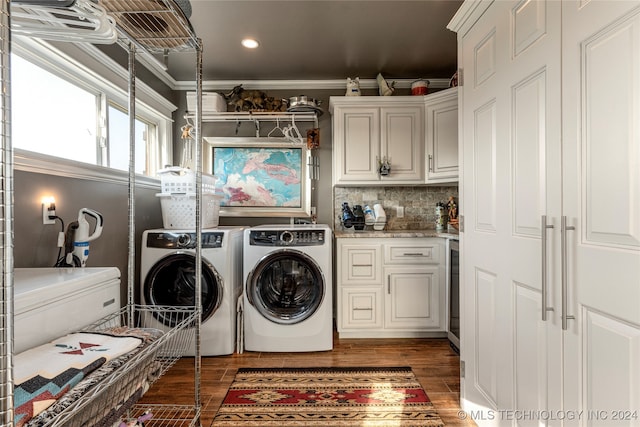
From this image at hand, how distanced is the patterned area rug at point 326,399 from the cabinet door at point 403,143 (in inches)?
66.2

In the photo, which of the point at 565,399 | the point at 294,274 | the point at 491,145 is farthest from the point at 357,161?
the point at 565,399

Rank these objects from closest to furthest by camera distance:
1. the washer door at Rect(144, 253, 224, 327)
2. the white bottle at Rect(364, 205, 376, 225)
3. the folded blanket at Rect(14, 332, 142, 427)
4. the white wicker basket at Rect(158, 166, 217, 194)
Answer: the folded blanket at Rect(14, 332, 142, 427) → the washer door at Rect(144, 253, 224, 327) → the white wicker basket at Rect(158, 166, 217, 194) → the white bottle at Rect(364, 205, 376, 225)

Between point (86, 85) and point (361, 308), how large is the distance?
260cm

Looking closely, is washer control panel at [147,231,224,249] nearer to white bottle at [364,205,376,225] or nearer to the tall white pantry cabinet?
white bottle at [364,205,376,225]

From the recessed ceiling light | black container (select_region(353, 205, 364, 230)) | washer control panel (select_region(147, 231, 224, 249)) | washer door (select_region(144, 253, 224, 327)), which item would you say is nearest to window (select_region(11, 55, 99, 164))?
washer control panel (select_region(147, 231, 224, 249))

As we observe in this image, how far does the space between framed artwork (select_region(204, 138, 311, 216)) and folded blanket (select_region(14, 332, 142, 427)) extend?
239 cm

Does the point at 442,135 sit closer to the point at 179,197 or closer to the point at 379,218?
the point at 379,218

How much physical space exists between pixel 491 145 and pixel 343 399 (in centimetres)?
159

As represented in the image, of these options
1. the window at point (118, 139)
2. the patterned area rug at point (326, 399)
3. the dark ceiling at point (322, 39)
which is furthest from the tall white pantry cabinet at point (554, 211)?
the window at point (118, 139)

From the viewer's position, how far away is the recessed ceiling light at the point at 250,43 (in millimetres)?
2707

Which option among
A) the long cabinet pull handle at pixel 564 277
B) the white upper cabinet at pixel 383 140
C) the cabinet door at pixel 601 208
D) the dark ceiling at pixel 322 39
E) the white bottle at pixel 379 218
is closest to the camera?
the cabinet door at pixel 601 208

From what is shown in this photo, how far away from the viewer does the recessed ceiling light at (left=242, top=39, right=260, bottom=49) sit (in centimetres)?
271

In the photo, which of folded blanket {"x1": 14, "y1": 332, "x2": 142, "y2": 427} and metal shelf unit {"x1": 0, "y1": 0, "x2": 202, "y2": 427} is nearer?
metal shelf unit {"x1": 0, "y1": 0, "x2": 202, "y2": 427}

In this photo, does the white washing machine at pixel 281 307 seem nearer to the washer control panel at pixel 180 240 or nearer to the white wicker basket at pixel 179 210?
the washer control panel at pixel 180 240
